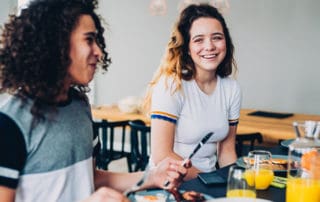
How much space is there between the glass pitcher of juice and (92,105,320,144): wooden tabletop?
62.5 inches

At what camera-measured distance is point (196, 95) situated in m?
2.04

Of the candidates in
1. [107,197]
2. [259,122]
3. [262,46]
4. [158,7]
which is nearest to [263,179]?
[107,197]

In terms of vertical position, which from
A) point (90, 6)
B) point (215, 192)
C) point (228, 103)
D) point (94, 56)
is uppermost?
point (90, 6)

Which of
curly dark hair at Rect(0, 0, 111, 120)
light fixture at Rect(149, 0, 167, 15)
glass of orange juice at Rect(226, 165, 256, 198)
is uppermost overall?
light fixture at Rect(149, 0, 167, 15)

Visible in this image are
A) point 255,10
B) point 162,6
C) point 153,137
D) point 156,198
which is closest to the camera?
point 156,198

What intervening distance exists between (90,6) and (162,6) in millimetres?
3590

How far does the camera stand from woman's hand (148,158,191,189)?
3.98 ft

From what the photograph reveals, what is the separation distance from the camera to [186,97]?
6.61 feet

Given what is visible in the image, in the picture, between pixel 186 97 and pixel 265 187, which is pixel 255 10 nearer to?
pixel 186 97

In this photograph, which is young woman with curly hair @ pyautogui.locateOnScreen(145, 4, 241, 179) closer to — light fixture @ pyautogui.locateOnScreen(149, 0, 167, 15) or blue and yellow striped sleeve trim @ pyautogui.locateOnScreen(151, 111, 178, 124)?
blue and yellow striped sleeve trim @ pyautogui.locateOnScreen(151, 111, 178, 124)

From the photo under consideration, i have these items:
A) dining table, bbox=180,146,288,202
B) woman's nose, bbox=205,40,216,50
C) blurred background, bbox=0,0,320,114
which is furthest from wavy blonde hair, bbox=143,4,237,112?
blurred background, bbox=0,0,320,114

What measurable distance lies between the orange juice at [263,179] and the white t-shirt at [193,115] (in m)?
0.60

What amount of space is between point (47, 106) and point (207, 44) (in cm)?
108

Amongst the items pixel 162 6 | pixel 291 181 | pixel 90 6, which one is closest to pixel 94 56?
pixel 90 6
